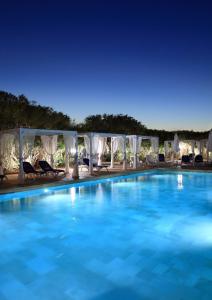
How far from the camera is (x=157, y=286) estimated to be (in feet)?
11.3

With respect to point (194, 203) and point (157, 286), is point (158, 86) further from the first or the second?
point (157, 286)

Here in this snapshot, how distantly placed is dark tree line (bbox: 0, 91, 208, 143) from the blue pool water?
8.61 metres

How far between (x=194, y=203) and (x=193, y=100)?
47.9ft

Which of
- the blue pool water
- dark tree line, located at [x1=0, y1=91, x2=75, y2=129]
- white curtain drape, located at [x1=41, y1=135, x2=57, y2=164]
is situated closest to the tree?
dark tree line, located at [x1=0, y1=91, x2=75, y2=129]

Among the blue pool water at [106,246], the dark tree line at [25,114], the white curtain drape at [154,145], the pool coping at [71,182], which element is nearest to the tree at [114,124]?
the dark tree line at [25,114]

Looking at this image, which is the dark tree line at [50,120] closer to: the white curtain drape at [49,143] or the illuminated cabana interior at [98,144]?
the white curtain drape at [49,143]

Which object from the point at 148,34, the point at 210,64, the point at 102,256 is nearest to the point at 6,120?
the point at 148,34

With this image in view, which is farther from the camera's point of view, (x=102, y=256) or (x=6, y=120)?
(x=6, y=120)

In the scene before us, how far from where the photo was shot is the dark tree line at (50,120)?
1633 cm

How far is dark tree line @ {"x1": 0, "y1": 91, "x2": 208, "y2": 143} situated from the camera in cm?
1633

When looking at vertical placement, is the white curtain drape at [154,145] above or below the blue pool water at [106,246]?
above

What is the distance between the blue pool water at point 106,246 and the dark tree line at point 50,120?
28.3ft

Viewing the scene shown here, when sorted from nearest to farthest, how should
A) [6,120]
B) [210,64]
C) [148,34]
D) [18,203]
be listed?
[18,203]
[148,34]
[210,64]
[6,120]

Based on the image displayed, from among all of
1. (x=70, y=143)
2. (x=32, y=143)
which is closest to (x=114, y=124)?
(x=70, y=143)
